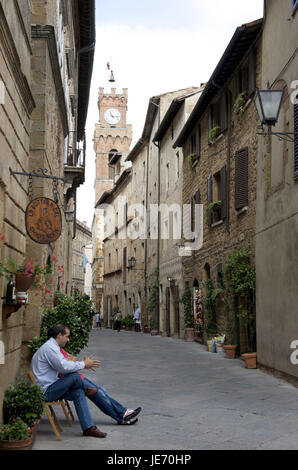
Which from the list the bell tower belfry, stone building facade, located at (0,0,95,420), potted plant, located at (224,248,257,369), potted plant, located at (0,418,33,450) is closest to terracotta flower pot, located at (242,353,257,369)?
potted plant, located at (224,248,257,369)

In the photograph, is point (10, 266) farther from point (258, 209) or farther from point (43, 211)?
point (258, 209)

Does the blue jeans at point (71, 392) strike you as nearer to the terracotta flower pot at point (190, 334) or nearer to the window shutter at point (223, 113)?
the window shutter at point (223, 113)

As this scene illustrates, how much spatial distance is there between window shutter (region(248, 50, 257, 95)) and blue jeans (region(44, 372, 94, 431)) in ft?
30.8

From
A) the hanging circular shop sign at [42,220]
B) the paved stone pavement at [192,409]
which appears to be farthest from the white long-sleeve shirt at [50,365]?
the hanging circular shop sign at [42,220]

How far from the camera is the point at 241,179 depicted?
47.1 feet

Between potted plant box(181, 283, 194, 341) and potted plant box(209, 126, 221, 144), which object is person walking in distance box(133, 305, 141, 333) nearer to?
potted plant box(181, 283, 194, 341)

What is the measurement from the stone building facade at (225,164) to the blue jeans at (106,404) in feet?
23.5

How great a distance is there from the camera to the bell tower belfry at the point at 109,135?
58.1 m

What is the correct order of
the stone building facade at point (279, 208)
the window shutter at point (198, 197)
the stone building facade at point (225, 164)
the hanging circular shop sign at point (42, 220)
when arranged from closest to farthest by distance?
the hanging circular shop sign at point (42, 220) → the stone building facade at point (279, 208) → the stone building facade at point (225, 164) → the window shutter at point (198, 197)

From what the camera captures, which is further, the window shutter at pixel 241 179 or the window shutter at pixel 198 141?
the window shutter at pixel 198 141

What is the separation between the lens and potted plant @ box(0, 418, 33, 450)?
210 inches

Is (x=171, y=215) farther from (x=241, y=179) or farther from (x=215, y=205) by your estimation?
(x=241, y=179)

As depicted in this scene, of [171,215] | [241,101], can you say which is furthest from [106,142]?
[241,101]
